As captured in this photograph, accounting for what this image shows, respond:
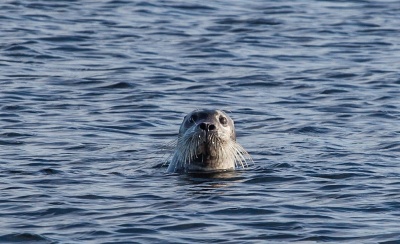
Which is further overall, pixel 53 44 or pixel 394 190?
pixel 53 44

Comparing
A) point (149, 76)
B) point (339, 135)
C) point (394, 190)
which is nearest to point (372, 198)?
point (394, 190)

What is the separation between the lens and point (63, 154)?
53.8ft

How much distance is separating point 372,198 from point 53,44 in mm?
12213

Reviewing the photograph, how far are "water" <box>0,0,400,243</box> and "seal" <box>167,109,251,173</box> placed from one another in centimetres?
26

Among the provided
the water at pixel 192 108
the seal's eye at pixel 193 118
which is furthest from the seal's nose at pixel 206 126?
the water at pixel 192 108

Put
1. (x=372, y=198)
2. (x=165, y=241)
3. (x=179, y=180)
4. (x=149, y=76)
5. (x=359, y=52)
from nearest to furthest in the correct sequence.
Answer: (x=165, y=241)
(x=372, y=198)
(x=179, y=180)
(x=149, y=76)
(x=359, y=52)

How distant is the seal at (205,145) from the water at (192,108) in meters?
0.26

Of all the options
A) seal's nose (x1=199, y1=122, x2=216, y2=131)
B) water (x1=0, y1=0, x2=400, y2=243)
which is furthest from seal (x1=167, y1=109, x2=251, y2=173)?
water (x1=0, y1=0, x2=400, y2=243)

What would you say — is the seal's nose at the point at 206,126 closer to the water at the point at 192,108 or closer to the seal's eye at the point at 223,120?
the seal's eye at the point at 223,120

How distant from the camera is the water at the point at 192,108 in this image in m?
12.6

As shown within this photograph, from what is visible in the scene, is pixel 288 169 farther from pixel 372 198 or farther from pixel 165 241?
pixel 165 241

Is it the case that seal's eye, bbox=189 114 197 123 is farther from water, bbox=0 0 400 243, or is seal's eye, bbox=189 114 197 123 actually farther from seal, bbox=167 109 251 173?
water, bbox=0 0 400 243

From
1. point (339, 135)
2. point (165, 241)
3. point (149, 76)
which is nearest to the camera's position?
point (165, 241)

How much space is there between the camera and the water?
12.6 meters
